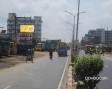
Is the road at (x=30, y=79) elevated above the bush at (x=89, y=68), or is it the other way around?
the bush at (x=89, y=68)

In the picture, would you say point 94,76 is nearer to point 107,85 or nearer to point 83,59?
point 83,59

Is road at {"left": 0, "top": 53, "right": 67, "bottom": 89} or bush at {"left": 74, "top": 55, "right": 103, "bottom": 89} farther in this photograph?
road at {"left": 0, "top": 53, "right": 67, "bottom": 89}

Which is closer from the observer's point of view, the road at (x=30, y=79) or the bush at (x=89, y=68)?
the bush at (x=89, y=68)

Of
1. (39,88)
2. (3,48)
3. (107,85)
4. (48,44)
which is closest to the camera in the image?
(39,88)

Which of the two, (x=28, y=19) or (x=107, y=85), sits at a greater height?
(x=28, y=19)

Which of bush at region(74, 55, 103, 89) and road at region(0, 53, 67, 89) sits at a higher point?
bush at region(74, 55, 103, 89)

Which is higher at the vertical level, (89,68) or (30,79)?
(89,68)

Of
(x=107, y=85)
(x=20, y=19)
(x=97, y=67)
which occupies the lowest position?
(x=107, y=85)

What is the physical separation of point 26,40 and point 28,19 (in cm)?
8047

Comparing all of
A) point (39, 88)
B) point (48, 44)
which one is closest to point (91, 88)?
point (39, 88)

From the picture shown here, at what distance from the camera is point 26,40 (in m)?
107

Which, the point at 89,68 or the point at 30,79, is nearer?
the point at 89,68

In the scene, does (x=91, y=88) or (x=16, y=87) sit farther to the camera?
(x=16, y=87)

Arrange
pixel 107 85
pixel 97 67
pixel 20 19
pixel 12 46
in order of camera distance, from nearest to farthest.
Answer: pixel 97 67, pixel 107 85, pixel 12 46, pixel 20 19
